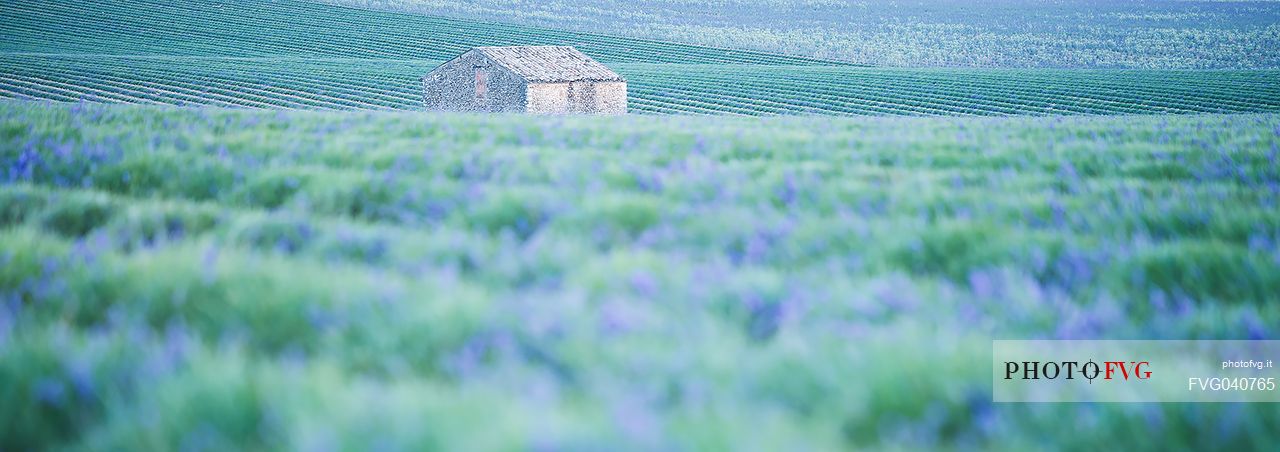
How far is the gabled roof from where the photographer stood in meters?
34.5

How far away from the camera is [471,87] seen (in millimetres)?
35688

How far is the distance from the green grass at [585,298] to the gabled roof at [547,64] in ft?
96.1

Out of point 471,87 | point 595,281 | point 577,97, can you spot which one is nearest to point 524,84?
point 577,97

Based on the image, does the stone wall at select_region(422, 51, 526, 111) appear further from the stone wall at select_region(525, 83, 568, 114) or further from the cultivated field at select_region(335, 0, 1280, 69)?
the cultivated field at select_region(335, 0, 1280, 69)

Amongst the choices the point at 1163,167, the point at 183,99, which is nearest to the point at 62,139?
the point at 1163,167

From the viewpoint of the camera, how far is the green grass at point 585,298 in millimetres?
1744

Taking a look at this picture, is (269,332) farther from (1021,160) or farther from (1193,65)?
(1193,65)

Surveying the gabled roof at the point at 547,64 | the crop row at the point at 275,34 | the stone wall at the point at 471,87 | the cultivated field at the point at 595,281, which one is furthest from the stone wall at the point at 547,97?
the crop row at the point at 275,34

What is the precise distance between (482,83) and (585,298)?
3379 cm

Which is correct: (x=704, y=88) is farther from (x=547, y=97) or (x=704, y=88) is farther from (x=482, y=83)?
(x=482, y=83)

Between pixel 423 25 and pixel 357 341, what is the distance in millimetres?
84000

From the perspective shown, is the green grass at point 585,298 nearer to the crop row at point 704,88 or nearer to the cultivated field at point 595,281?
the cultivated field at point 595,281

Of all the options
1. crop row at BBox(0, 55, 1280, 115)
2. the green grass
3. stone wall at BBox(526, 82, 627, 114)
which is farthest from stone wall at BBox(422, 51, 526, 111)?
the green grass

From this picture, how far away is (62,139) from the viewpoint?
6.38m
